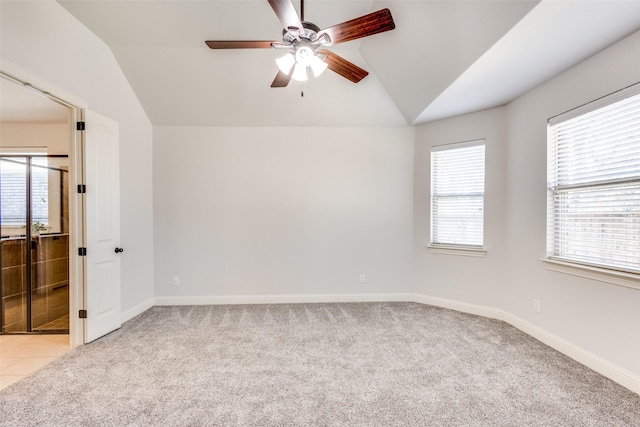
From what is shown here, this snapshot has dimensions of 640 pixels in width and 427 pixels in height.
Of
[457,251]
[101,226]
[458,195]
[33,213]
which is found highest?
[458,195]

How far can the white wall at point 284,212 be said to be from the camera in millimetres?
3941

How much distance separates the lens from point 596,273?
231 cm

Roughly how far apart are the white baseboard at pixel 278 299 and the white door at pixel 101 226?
0.88 m

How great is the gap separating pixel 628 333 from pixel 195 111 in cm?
490

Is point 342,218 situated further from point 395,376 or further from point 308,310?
point 395,376

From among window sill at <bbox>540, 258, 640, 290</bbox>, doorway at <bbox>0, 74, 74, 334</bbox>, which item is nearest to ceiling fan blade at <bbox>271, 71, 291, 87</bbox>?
doorway at <bbox>0, 74, 74, 334</bbox>

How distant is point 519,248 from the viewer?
3.17 metres

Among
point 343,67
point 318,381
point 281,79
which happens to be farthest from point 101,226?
point 343,67

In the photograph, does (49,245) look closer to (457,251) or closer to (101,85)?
(101,85)

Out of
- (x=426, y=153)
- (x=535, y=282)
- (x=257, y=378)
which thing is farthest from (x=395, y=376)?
(x=426, y=153)

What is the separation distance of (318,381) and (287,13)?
2.54m

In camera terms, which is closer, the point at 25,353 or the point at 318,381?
the point at 318,381

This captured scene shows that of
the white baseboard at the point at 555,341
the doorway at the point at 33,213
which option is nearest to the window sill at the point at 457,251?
the white baseboard at the point at 555,341

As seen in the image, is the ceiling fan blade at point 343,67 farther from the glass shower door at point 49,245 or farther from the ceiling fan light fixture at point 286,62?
the glass shower door at point 49,245
